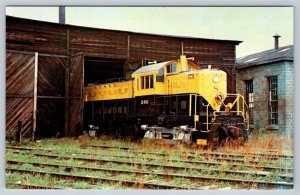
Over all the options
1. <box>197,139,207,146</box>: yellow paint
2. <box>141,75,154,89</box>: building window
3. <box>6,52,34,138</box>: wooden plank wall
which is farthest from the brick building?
<box>6,52,34,138</box>: wooden plank wall

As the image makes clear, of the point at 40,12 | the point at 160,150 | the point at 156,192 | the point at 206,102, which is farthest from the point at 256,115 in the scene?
the point at 40,12

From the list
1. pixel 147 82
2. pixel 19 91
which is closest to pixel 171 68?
pixel 147 82

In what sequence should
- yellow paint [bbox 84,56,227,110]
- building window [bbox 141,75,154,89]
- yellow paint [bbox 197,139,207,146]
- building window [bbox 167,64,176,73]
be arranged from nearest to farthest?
1. yellow paint [bbox 197,139,207,146]
2. yellow paint [bbox 84,56,227,110]
3. building window [bbox 167,64,176,73]
4. building window [bbox 141,75,154,89]

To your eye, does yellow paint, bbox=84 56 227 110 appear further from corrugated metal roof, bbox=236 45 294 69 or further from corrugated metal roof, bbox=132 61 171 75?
corrugated metal roof, bbox=236 45 294 69

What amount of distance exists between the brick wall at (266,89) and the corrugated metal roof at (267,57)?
0.10 m

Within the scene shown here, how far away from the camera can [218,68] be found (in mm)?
10711

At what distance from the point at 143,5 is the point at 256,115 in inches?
121

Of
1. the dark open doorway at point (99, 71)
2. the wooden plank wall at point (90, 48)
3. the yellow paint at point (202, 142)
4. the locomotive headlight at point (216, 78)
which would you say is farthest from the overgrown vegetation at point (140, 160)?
the locomotive headlight at point (216, 78)

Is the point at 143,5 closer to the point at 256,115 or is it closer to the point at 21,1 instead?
the point at 21,1

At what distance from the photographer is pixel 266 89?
33.9 ft

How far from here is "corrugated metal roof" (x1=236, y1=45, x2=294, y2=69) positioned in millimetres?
9664

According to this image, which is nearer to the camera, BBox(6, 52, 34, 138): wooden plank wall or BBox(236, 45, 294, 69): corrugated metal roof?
BBox(236, 45, 294, 69): corrugated metal roof

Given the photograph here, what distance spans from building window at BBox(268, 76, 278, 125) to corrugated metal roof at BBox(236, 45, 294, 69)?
40cm

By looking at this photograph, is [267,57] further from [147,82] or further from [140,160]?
[140,160]
